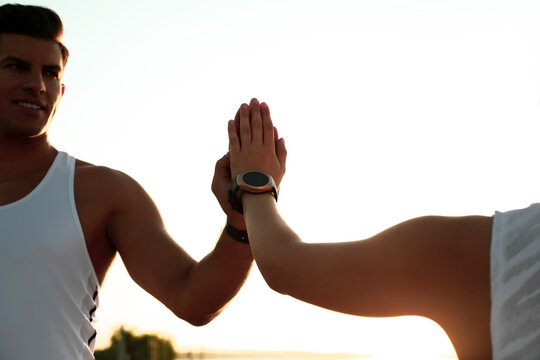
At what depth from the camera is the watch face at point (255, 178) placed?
295 cm

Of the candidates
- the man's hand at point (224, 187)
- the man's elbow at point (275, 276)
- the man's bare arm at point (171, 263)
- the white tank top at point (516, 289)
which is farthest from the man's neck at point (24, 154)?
the white tank top at point (516, 289)

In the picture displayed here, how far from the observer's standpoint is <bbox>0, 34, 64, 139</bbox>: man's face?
13.1 ft

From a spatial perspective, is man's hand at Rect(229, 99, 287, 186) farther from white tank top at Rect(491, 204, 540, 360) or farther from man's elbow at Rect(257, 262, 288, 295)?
white tank top at Rect(491, 204, 540, 360)

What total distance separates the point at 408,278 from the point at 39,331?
2053 millimetres

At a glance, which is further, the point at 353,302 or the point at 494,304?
the point at 353,302

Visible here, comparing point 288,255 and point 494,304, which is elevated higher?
point 288,255

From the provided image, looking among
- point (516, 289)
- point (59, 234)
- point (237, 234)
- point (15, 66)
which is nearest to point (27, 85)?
point (15, 66)

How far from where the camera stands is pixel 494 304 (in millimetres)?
1896

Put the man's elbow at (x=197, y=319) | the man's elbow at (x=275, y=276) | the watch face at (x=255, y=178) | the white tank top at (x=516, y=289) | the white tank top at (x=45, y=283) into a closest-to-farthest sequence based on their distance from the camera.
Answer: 1. the white tank top at (x=516, y=289)
2. the man's elbow at (x=275, y=276)
3. the watch face at (x=255, y=178)
4. the white tank top at (x=45, y=283)
5. the man's elbow at (x=197, y=319)

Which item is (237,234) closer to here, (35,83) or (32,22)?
(35,83)

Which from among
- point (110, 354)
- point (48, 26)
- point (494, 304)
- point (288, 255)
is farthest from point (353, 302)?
point (110, 354)

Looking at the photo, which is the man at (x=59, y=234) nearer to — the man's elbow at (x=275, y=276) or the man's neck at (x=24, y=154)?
the man's neck at (x=24, y=154)

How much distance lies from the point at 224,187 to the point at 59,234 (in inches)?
31.9

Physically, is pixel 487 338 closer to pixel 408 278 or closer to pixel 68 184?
pixel 408 278
